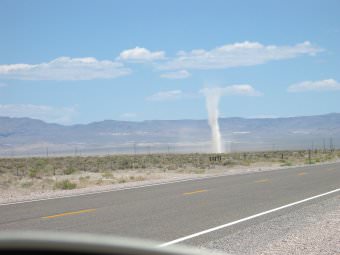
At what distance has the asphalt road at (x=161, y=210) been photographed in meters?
12.0

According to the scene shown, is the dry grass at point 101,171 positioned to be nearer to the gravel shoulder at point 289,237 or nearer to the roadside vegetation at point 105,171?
the roadside vegetation at point 105,171

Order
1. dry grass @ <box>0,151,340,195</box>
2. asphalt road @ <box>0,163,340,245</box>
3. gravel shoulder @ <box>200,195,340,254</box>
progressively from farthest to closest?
dry grass @ <box>0,151,340,195</box>, asphalt road @ <box>0,163,340,245</box>, gravel shoulder @ <box>200,195,340,254</box>

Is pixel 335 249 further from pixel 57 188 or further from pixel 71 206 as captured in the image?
pixel 57 188

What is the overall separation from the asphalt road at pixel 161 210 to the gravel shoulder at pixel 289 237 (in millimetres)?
409

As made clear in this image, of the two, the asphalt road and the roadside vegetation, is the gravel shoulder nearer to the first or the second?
the asphalt road

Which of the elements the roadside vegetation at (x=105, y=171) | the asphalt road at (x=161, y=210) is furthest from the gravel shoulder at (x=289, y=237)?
the roadside vegetation at (x=105, y=171)

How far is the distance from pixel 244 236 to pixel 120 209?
5195mm

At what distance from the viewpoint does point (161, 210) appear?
15.1m

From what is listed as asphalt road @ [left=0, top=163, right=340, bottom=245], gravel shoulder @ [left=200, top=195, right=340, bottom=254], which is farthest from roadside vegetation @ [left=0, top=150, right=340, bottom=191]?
gravel shoulder @ [left=200, top=195, right=340, bottom=254]

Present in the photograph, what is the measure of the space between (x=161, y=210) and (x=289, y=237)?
4863 millimetres

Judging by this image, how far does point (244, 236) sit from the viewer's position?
11.0 m

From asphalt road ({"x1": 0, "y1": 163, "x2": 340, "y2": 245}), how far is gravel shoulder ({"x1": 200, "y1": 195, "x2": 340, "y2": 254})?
0.41 m

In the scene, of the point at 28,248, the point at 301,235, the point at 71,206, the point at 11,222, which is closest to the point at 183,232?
the point at 301,235

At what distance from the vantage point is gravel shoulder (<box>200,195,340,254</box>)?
381 inches
